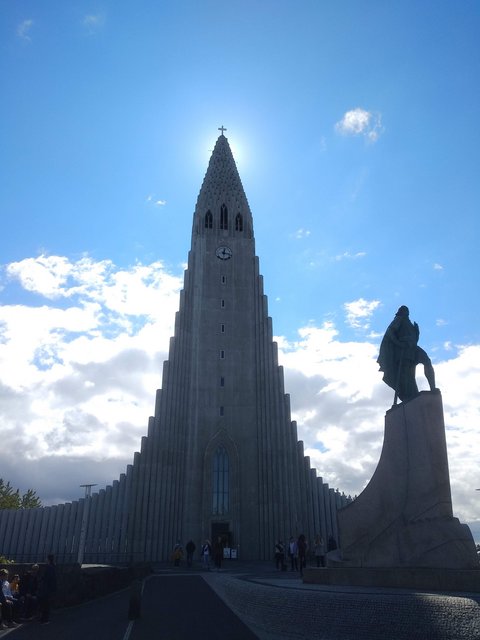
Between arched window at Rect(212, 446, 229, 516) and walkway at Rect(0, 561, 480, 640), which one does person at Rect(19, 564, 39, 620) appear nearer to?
walkway at Rect(0, 561, 480, 640)

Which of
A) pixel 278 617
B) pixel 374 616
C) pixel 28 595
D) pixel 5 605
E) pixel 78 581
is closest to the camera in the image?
pixel 374 616

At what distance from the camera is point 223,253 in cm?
4566

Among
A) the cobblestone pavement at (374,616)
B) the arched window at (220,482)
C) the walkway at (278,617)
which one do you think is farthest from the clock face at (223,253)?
the cobblestone pavement at (374,616)

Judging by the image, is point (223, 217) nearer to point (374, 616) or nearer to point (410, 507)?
point (410, 507)

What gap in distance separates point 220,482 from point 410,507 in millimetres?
27092

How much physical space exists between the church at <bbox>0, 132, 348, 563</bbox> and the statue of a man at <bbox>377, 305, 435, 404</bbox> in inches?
950

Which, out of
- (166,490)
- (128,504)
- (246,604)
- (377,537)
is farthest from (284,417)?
(246,604)

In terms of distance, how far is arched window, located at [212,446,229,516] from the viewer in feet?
121

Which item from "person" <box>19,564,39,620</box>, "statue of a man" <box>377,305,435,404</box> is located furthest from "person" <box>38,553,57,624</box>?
"statue of a man" <box>377,305,435,404</box>

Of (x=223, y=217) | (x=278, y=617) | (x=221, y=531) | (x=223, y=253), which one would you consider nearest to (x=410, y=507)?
(x=278, y=617)

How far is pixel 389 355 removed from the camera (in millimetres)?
14680

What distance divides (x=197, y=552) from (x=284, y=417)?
35.7 ft

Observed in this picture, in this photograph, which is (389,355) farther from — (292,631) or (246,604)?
(292,631)

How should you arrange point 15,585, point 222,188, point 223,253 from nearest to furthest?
point 15,585 → point 223,253 → point 222,188
